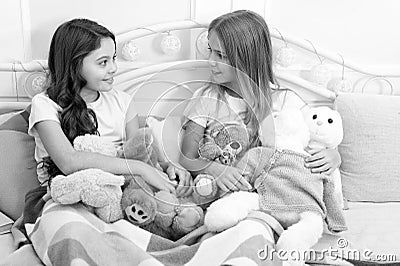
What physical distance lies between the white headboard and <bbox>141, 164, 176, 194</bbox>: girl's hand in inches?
15.9

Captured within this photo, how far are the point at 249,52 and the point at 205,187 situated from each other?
48cm

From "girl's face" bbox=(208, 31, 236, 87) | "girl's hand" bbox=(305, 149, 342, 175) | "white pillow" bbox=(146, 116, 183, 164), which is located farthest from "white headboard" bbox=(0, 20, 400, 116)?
"girl's hand" bbox=(305, 149, 342, 175)

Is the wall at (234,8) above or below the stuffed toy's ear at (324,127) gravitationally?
above

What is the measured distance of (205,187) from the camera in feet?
5.14

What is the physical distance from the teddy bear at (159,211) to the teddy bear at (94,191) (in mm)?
31

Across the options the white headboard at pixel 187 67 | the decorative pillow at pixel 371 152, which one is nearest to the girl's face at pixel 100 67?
the white headboard at pixel 187 67

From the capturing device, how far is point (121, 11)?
202cm

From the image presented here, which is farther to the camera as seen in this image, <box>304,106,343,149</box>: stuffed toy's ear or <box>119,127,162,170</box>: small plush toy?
<box>304,106,343,149</box>: stuffed toy's ear

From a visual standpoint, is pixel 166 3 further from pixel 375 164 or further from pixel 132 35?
pixel 375 164

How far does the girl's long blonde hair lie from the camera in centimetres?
174

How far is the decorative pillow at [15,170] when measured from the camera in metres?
1.74

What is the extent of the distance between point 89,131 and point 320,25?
936mm

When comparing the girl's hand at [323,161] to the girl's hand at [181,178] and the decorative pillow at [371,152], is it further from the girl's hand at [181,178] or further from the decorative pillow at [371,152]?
the girl's hand at [181,178]

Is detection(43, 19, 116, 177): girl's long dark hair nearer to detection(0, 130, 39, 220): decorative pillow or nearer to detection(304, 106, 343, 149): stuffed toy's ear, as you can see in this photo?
detection(0, 130, 39, 220): decorative pillow
